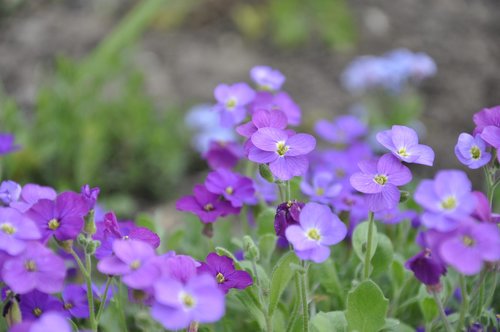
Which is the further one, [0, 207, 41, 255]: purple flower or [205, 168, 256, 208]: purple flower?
[205, 168, 256, 208]: purple flower

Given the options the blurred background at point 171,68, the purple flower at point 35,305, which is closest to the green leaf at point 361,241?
the purple flower at point 35,305

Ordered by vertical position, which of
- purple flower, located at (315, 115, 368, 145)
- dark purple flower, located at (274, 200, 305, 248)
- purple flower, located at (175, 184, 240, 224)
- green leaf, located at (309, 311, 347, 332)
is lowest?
purple flower, located at (315, 115, 368, 145)

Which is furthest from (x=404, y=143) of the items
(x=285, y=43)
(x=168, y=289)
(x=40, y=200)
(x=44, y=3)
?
(x=44, y=3)

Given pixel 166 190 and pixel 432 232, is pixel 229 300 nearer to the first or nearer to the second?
pixel 432 232

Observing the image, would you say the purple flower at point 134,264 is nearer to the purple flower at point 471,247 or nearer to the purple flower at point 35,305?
the purple flower at point 35,305

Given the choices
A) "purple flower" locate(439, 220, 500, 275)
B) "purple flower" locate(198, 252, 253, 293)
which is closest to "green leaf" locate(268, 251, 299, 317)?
"purple flower" locate(198, 252, 253, 293)

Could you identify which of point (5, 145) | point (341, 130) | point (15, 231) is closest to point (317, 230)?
point (15, 231)

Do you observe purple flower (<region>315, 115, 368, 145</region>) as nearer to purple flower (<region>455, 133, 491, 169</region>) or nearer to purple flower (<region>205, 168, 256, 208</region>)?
purple flower (<region>205, 168, 256, 208</region>)
